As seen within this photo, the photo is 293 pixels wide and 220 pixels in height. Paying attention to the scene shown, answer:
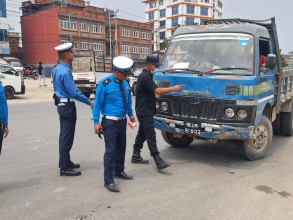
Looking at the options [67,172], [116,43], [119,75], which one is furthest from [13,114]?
[116,43]

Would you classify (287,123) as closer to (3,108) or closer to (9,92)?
(3,108)

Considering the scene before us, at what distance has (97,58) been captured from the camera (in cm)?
1653

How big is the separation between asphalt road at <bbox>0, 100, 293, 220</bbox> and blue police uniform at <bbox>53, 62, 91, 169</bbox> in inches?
17.6

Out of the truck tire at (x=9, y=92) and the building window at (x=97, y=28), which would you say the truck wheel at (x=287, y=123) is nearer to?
the truck tire at (x=9, y=92)

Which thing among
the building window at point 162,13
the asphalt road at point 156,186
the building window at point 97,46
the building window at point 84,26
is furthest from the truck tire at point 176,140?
the building window at point 162,13

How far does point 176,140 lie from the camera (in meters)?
6.21

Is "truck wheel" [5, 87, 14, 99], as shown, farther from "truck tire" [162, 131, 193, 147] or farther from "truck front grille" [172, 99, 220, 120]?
"truck front grille" [172, 99, 220, 120]

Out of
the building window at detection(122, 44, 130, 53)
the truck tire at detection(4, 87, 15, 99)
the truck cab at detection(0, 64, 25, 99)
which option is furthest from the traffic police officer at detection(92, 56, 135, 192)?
the building window at detection(122, 44, 130, 53)

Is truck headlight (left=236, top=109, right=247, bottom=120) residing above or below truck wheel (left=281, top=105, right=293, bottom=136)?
above

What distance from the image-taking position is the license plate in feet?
16.2

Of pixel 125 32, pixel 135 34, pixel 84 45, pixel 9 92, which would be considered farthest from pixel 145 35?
pixel 9 92

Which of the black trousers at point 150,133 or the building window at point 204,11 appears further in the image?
the building window at point 204,11

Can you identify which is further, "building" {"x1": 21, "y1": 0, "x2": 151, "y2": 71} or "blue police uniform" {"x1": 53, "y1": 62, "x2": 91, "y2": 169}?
"building" {"x1": 21, "y1": 0, "x2": 151, "y2": 71}

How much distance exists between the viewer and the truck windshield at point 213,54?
5.05m
